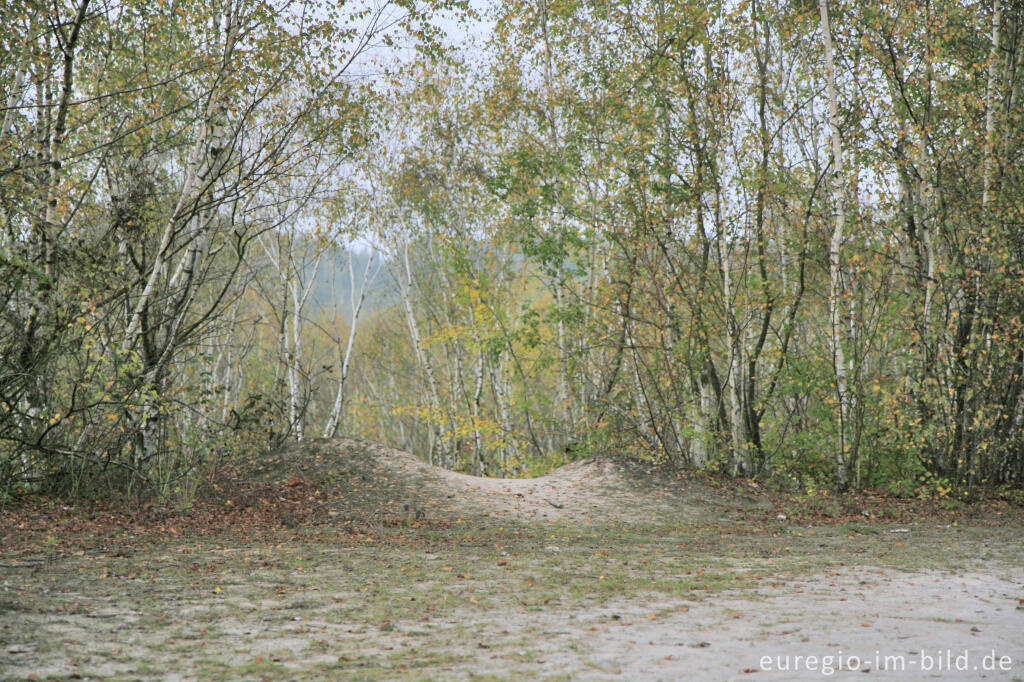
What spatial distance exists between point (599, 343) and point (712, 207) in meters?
2.79

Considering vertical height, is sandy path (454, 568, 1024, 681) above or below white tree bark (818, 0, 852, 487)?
below

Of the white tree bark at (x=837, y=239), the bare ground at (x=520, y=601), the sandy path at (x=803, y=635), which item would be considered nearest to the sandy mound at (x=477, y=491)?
the bare ground at (x=520, y=601)

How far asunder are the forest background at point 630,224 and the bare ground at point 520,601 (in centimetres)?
188

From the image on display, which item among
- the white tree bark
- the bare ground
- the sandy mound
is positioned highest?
the white tree bark

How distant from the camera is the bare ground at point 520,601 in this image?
3.36 meters

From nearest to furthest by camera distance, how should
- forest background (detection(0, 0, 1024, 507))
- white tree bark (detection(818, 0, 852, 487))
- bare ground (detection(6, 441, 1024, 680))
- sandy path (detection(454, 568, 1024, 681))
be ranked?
sandy path (detection(454, 568, 1024, 681))
bare ground (detection(6, 441, 1024, 680))
forest background (detection(0, 0, 1024, 507))
white tree bark (detection(818, 0, 852, 487))

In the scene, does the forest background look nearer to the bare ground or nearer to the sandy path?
the bare ground

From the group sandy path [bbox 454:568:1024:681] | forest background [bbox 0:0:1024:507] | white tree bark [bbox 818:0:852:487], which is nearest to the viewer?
sandy path [bbox 454:568:1024:681]

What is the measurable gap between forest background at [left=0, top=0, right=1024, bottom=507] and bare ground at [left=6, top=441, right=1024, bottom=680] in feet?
6.17

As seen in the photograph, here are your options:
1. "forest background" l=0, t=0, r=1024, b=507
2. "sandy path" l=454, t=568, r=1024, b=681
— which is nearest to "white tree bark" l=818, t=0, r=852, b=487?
"forest background" l=0, t=0, r=1024, b=507

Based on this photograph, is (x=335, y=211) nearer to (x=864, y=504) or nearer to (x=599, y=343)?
(x=599, y=343)

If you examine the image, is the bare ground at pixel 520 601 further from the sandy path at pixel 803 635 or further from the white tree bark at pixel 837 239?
the white tree bark at pixel 837 239

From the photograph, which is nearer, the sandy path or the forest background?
the sandy path

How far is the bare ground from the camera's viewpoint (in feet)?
11.0
